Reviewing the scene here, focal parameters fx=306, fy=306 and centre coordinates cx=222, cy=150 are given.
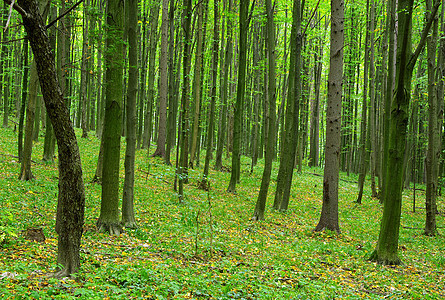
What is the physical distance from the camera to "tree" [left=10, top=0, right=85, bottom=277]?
3.28m

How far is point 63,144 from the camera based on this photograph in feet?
11.8

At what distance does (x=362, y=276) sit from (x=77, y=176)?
18.4 feet

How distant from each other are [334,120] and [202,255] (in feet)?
18.0

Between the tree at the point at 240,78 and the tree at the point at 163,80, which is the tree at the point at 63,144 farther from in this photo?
the tree at the point at 163,80

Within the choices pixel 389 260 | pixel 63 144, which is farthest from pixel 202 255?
pixel 389 260

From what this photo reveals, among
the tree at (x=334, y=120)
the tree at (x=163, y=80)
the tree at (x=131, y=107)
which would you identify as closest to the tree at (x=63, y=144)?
the tree at (x=131, y=107)

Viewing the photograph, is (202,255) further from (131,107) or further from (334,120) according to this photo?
(334,120)

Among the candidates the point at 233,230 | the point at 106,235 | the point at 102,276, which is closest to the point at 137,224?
the point at 106,235

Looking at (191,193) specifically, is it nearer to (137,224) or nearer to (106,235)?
(137,224)

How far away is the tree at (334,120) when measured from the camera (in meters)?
8.87

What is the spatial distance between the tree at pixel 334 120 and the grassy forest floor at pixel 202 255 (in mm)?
813

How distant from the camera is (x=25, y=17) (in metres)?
3.19

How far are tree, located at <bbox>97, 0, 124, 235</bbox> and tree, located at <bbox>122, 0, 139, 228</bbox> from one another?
440 mm

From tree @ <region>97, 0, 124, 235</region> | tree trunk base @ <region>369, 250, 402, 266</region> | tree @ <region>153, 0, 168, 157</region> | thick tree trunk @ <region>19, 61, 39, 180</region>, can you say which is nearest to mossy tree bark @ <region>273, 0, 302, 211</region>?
tree trunk base @ <region>369, 250, 402, 266</region>
